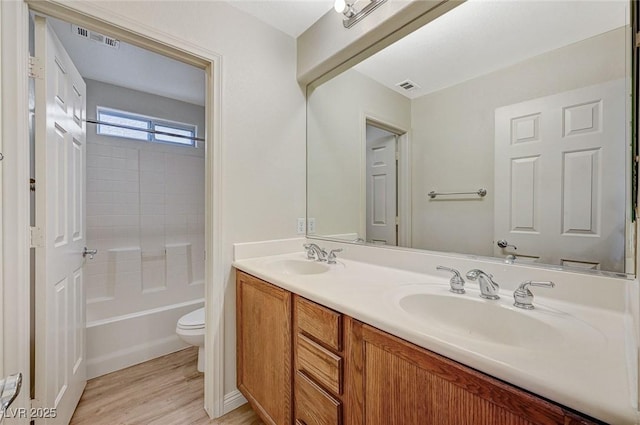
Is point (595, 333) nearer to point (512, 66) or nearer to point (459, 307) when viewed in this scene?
point (459, 307)

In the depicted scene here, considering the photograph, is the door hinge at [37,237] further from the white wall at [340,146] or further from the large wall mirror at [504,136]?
the large wall mirror at [504,136]

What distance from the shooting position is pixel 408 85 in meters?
1.42

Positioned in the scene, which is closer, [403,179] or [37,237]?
[37,237]

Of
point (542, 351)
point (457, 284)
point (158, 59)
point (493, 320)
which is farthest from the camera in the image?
point (158, 59)

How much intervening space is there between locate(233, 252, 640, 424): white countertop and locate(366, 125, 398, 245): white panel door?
452 mm

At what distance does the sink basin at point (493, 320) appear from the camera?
2.34 feet

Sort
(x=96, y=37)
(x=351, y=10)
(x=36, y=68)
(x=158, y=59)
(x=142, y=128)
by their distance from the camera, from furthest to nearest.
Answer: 1. (x=142, y=128)
2. (x=158, y=59)
3. (x=96, y=37)
4. (x=351, y=10)
5. (x=36, y=68)

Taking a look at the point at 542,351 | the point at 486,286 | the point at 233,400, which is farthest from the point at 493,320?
the point at 233,400

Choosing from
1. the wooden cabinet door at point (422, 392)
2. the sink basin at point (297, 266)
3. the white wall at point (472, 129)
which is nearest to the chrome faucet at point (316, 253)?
the sink basin at point (297, 266)

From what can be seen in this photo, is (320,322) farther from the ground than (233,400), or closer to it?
farther from the ground

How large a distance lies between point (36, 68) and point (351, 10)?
1.48m

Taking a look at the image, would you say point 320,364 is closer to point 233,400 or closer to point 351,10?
point 233,400

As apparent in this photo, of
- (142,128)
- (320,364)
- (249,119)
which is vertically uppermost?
(142,128)

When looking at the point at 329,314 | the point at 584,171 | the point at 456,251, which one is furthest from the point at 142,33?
the point at 584,171
